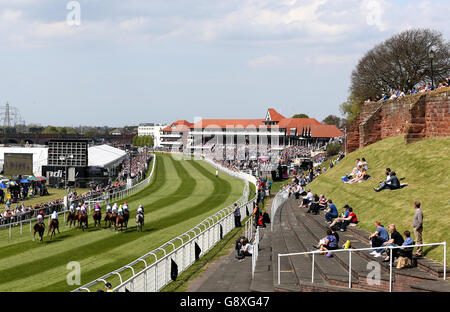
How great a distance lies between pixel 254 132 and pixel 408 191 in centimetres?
11861

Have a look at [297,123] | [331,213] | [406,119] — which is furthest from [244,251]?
[297,123]

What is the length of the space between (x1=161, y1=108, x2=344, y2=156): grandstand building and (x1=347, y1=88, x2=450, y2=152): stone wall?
201 feet

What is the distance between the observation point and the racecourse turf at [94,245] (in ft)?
58.2

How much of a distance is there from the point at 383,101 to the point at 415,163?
43.0 ft

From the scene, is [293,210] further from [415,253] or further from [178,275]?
[415,253]

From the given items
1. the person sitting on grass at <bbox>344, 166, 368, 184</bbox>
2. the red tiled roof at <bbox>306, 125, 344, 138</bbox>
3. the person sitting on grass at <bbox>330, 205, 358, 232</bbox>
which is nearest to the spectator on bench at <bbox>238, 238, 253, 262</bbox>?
the person sitting on grass at <bbox>330, 205, 358, 232</bbox>

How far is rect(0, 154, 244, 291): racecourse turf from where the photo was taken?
17.7 metres

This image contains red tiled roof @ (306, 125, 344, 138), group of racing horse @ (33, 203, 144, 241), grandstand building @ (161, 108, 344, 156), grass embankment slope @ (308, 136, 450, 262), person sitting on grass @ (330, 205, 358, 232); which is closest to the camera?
grass embankment slope @ (308, 136, 450, 262)

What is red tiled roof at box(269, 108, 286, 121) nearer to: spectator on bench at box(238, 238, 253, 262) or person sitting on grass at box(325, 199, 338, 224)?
person sitting on grass at box(325, 199, 338, 224)

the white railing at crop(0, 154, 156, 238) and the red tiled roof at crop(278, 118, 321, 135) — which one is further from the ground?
the red tiled roof at crop(278, 118, 321, 135)

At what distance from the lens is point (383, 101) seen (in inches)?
1391

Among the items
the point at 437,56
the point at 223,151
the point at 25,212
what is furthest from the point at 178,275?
the point at 223,151

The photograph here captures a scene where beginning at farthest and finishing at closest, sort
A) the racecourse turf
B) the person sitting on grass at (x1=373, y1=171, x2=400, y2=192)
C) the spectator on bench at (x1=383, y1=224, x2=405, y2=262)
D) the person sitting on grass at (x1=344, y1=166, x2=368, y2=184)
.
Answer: the person sitting on grass at (x1=344, y1=166, x2=368, y2=184) → the person sitting on grass at (x1=373, y1=171, x2=400, y2=192) → the racecourse turf → the spectator on bench at (x1=383, y1=224, x2=405, y2=262)

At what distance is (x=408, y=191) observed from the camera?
20.0 m
